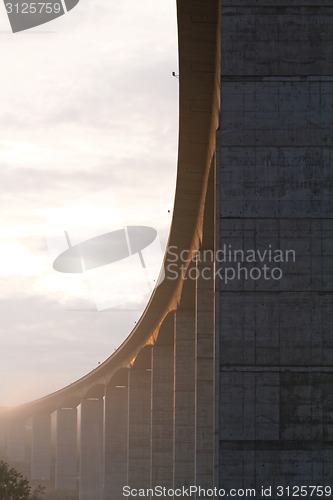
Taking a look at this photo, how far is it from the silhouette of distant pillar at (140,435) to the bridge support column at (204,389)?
116 ft

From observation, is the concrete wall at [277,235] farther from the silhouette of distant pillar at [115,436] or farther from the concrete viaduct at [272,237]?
the silhouette of distant pillar at [115,436]

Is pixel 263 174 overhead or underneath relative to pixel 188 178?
underneath

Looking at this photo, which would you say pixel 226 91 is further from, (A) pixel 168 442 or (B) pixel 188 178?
(A) pixel 168 442

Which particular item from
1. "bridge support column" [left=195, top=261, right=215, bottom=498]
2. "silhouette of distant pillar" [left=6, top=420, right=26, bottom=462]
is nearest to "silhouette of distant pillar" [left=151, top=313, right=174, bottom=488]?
"bridge support column" [left=195, top=261, right=215, bottom=498]

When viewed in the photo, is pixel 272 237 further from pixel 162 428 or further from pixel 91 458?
pixel 91 458

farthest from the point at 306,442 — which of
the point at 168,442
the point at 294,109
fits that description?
the point at 168,442

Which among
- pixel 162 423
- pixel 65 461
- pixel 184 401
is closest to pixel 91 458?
pixel 65 461

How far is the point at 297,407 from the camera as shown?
26656 mm

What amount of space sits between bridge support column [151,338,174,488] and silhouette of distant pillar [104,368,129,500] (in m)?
24.3

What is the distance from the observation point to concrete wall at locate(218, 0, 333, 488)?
2659cm

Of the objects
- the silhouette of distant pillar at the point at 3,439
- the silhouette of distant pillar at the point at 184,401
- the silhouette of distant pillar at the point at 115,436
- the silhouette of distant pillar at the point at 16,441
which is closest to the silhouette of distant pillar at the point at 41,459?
the silhouette of distant pillar at the point at 115,436

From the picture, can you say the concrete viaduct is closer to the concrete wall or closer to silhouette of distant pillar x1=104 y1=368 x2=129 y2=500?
the concrete wall

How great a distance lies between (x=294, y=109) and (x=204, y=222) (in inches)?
628

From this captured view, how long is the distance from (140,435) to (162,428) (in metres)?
15.4
